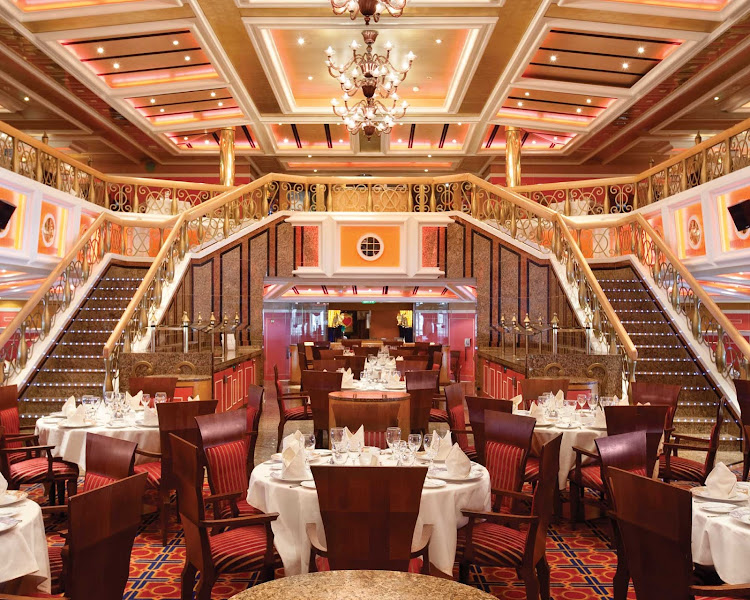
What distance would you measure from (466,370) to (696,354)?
27.3 ft

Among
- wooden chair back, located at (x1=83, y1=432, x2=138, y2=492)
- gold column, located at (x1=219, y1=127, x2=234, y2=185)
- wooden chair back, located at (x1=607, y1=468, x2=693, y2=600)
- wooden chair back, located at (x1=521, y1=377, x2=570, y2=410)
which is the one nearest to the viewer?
wooden chair back, located at (x1=607, y1=468, x2=693, y2=600)

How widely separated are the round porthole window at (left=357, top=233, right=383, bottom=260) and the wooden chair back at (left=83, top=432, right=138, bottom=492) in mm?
10358

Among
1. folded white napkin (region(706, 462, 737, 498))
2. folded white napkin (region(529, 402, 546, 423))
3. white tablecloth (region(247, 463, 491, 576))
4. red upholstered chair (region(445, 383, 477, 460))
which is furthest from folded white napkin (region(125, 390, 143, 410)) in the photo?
folded white napkin (region(706, 462, 737, 498))

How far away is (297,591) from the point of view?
73.4 inches

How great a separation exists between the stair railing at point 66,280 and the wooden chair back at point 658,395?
644cm

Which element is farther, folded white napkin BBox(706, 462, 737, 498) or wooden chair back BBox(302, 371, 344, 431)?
wooden chair back BBox(302, 371, 344, 431)

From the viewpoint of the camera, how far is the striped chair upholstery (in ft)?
11.4

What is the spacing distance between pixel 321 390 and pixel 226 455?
3102 millimetres

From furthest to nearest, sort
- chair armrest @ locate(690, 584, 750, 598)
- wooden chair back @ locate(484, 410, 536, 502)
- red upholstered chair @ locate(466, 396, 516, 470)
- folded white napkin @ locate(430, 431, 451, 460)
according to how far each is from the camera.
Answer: red upholstered chair @ locate(466, 396, 516, 470), wooden chair back @ locate(484, 410, 536, 502), folded white napkin @ locate(430, 431, 451, 460), chair armrest @ locate(690, 584, 750, 598)

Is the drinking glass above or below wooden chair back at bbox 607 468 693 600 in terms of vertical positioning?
above

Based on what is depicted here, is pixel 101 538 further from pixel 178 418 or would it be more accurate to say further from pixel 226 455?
pixel 178 418

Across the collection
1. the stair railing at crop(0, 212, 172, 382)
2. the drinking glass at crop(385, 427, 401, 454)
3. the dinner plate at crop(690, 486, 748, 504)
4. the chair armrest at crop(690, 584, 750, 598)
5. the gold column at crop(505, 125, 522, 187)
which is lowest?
the chair armrest at crop(690, 584, 750, 598)

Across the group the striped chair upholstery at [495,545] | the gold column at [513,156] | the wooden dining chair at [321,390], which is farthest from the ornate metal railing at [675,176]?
the striped chair upholstery at [495,545]

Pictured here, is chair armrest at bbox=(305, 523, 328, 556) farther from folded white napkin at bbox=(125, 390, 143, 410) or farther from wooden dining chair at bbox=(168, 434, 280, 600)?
folded white napkin at bbox=(125, 390, 143, 410)
